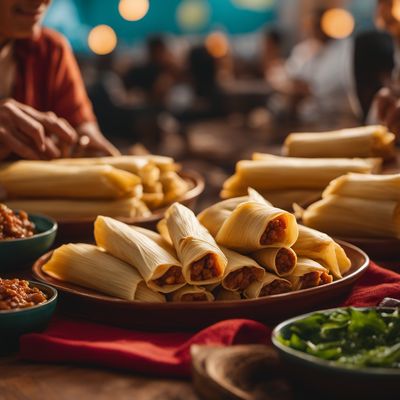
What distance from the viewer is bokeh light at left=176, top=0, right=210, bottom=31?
1797 cm

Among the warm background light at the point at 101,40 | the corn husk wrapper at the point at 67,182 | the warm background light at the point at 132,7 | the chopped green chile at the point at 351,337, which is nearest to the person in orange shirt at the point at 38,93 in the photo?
the corn husk wrapper at the point at 67,182

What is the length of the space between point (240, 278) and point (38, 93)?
5.81ft

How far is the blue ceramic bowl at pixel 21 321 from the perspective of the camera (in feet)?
4.10

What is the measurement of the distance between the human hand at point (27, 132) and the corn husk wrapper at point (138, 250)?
0.74 metres

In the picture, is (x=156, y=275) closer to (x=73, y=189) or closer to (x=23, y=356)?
(x=23, y=356)

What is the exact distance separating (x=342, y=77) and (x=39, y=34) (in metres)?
5.23

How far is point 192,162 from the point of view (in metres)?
7.71

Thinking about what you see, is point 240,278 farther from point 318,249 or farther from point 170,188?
point 170,188

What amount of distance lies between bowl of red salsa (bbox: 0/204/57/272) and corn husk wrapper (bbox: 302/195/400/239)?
0.64 metres

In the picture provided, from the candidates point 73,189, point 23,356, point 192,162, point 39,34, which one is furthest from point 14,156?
point 192,162

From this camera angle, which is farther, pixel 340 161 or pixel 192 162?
pixel 192 162

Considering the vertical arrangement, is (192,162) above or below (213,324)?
below

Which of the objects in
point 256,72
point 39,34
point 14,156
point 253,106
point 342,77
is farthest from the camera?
point 256,72

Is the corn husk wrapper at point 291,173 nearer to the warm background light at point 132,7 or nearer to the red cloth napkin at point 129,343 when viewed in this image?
the red cloth napkin at point 129,343
